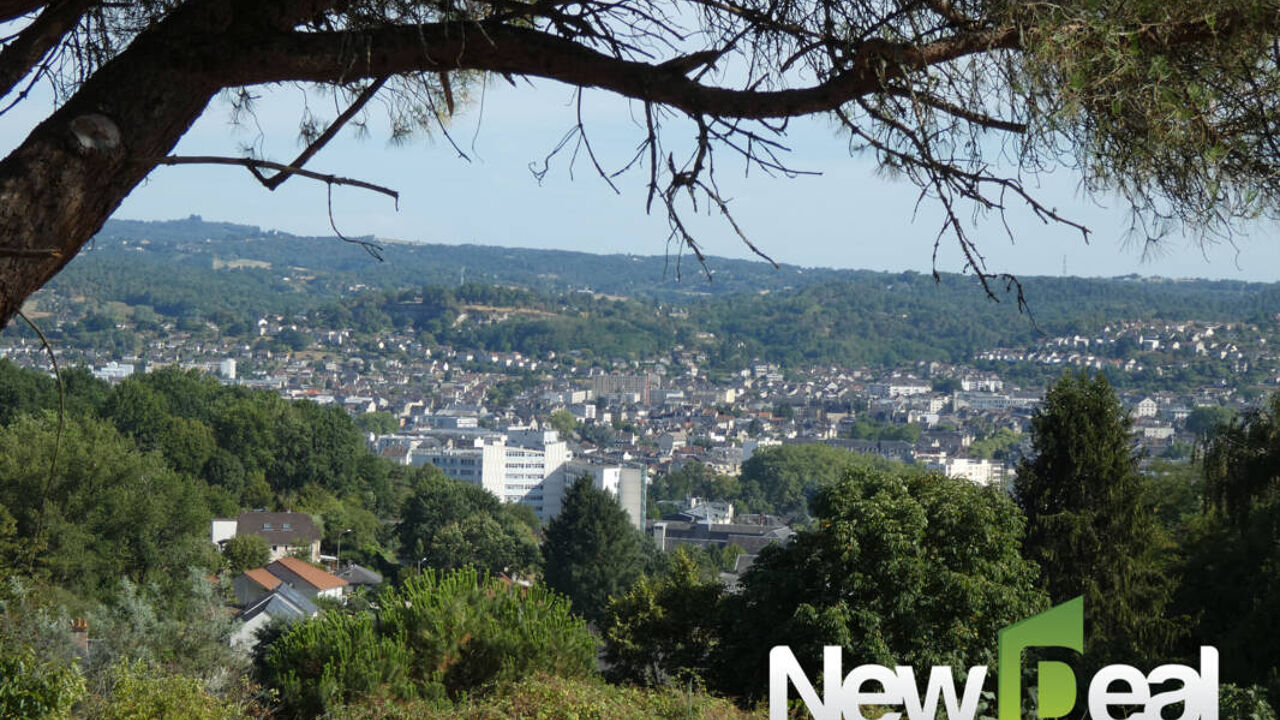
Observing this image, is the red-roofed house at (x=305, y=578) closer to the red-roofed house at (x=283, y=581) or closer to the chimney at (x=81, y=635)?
the red-roofed house at (x=283, y=581)

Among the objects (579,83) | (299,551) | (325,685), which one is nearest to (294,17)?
(579,83)

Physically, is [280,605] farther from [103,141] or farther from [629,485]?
[629,485]

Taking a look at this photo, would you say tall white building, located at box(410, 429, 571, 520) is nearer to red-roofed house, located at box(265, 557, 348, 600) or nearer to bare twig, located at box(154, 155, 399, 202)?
red-roofed house, located at box(265, 557, 348, 600)

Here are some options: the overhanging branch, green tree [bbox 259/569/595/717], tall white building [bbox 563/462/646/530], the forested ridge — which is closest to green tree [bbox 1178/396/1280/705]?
green tree [bbox 259/569/595/717]

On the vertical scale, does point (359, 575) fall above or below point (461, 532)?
below

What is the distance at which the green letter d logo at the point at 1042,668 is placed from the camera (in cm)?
409

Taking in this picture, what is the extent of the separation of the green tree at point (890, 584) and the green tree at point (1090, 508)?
117 inches

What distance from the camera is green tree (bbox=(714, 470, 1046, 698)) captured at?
796cm

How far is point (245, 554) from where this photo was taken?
32188 millimetres

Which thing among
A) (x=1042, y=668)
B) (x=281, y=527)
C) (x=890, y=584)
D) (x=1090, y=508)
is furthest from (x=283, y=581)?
(x=1042, y=668)

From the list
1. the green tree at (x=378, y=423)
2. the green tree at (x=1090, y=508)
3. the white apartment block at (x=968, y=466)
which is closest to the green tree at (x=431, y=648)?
the green tree at (x=1090, y=508)

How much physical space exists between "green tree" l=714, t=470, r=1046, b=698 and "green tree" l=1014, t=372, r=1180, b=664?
9.75 feet

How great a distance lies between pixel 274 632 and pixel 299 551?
2512 centimetres

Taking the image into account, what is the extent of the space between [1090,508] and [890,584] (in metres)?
4.77
